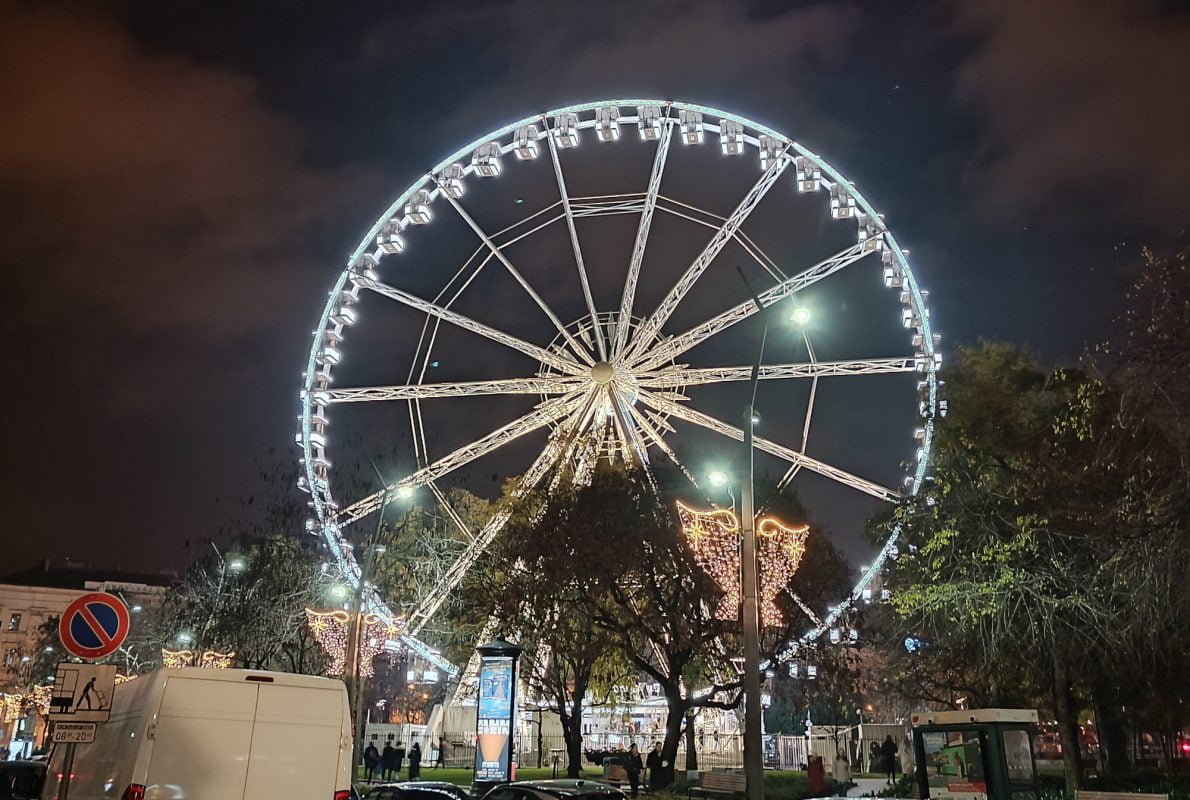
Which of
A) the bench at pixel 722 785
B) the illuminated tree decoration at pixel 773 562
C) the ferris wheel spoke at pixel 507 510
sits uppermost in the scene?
the ferris wheel spoke at pixel 507 510

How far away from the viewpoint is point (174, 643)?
2128 inches

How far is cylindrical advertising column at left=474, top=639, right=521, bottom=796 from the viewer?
21.3 metres

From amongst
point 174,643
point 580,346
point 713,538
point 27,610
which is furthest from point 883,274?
point 27,610

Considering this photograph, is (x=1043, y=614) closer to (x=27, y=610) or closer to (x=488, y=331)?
(x=488, y=331)

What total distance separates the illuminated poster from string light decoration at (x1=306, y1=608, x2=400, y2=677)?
38.1 feet

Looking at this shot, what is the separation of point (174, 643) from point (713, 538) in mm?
41996

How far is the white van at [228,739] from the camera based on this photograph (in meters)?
8.75

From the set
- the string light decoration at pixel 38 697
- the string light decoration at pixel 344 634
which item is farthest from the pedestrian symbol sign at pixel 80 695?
the string light decoration at pixel 38 697

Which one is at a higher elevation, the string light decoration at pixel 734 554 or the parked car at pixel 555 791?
the string light decoration at pixel 734 554

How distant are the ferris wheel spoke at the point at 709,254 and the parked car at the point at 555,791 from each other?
1773 cm

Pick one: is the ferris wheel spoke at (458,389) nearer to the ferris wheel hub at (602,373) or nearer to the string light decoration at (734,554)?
the ferris wheel hub at (602,373)

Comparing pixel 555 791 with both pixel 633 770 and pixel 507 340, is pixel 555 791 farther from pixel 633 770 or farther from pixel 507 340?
pixel 507 340

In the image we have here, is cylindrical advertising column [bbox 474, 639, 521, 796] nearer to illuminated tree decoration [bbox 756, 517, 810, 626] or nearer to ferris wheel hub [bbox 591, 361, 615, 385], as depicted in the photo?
illuminated tree decoration [bbox 756, 517, 810, 626]

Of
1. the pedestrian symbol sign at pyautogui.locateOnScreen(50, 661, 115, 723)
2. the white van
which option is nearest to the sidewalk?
the white van
